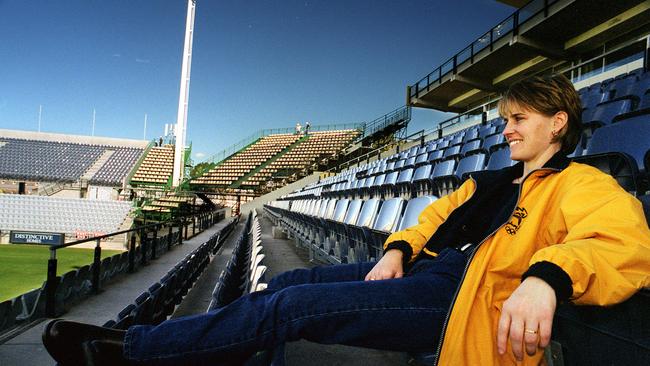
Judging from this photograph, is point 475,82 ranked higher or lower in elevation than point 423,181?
higher

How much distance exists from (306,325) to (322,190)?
6965 millimetres

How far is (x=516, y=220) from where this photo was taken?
1.01 meters

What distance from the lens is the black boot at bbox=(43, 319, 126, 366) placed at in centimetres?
102

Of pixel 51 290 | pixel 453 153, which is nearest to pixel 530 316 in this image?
pixel 453 153

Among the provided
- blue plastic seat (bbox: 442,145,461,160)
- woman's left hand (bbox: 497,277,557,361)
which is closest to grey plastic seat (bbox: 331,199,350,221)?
blue plastic seat (bbox: 442,145,461,160)

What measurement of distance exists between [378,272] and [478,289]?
340 mm

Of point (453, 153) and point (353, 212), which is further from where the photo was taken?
point (453, 153)

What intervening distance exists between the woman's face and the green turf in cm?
644

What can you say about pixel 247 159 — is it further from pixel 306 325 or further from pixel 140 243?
pixel 306 325

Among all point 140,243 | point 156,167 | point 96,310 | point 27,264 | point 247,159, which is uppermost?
point 247,159

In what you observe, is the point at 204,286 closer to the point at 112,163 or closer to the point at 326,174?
the point at 326,174

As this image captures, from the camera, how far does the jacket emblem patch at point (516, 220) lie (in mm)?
993

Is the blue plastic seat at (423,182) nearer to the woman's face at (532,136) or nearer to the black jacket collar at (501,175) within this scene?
the black jacket collar at (501,175)

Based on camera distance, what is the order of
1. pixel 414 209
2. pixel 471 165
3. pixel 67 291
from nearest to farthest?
pixel 414 209 < pixel 471 165 < pixel 67 291
